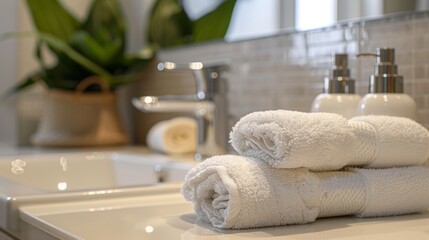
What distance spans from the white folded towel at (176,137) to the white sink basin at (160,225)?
0.53 m

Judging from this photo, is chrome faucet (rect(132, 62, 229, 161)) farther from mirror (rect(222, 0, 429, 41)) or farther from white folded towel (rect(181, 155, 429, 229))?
white folded towel (rect(181, 155, 429, 229))

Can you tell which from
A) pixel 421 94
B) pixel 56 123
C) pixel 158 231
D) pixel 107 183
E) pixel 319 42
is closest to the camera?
pixel 158 231

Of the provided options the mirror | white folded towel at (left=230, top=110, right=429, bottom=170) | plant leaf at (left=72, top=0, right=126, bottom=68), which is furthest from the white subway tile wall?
white folded towel at (left=230, top=110, right=429, bottom=170)

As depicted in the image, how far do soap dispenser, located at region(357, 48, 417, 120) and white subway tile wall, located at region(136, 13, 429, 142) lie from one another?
0.32 ft

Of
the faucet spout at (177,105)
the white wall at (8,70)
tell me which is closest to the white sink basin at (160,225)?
the faucet spout at (177,105)

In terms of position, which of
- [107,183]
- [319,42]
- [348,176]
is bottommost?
[107,183]

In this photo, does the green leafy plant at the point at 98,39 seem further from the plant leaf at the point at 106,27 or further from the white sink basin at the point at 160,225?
the white sink basin at the point at 160,225

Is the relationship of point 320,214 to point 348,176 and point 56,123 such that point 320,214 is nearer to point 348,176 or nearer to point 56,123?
point 348,176

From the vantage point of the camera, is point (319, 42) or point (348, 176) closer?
point (348, 176)

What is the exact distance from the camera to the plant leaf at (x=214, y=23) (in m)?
1.35

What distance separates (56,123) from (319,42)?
0.67 m

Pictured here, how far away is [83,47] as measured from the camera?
1500 millimetres

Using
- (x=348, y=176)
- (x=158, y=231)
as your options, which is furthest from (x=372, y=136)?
(x=158, y=231)

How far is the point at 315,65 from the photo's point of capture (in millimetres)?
1102
